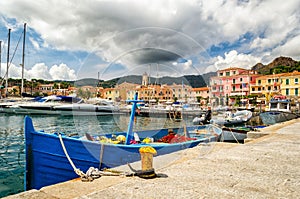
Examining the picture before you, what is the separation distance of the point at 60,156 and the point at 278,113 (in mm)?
28061

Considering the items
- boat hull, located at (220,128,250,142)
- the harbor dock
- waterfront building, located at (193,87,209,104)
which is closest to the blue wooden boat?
the harbor dock

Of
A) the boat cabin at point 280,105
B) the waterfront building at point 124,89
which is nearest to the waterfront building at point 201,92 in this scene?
the waterfront building at point 124,89

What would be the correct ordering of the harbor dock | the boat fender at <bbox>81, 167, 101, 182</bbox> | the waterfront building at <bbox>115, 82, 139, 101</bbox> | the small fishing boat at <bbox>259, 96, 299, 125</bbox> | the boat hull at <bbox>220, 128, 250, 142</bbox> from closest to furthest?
the harbor dock
the boat fender at <bbox>81, 167, 101, 182</bbox>
the waterfront building at <bbox>115, 82, 139, 101</bbox>
the boat hull at <bbox>220, 128, 250, 142</bbox>
the small fishing boat at <bbox>259, 96, 299, 125</bbox>

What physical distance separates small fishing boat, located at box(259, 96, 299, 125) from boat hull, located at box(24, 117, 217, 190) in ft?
85.3

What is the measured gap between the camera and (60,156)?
599 cm

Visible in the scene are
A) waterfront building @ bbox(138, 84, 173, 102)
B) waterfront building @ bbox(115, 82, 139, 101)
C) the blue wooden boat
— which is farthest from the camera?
waterfront building @ bbox(138, 84, 173, 102)

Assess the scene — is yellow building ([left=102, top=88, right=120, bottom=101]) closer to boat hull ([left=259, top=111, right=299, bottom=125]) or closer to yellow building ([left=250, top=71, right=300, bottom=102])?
boat hull ([left=259, top=111, right=299, bottom=125])

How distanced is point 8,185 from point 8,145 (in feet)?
20.5

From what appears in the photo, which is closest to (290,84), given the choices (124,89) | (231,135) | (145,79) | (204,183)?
(231,135)

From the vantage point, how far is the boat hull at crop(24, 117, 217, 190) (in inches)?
235

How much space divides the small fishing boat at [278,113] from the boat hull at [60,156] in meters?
26.0

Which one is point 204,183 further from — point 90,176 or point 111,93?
point 111,93

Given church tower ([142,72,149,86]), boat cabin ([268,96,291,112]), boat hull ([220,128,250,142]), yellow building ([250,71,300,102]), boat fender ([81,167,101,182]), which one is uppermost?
yellow building ([250,71,300,102])

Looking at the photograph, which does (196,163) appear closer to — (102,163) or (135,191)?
(135,191)
